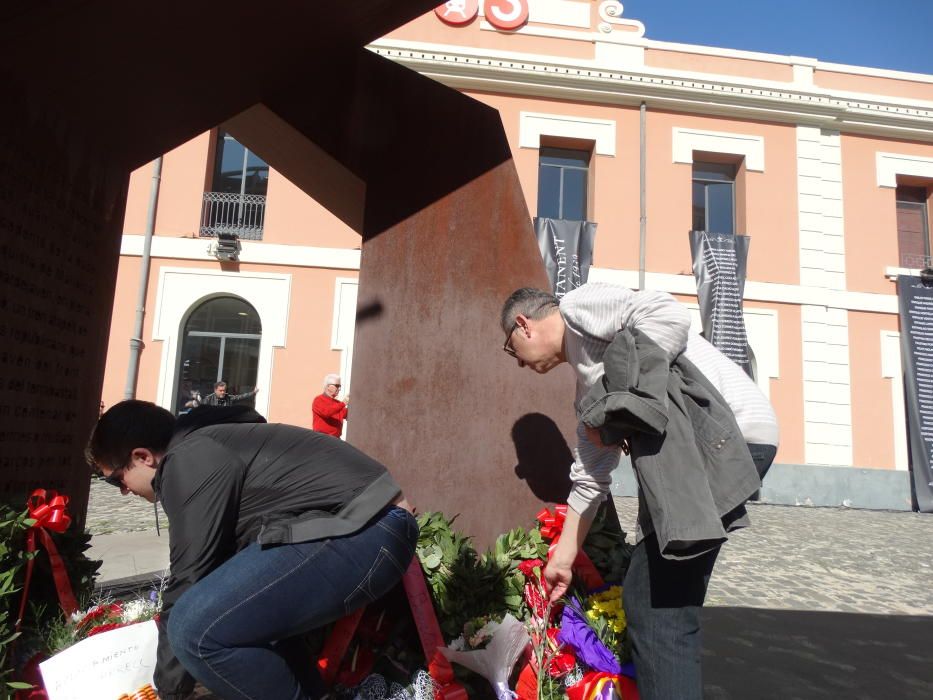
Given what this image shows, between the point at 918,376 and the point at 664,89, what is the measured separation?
7185mm

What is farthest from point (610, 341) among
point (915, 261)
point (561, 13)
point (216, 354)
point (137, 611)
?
point (915, 261)

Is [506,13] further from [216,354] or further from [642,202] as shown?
[216,354]

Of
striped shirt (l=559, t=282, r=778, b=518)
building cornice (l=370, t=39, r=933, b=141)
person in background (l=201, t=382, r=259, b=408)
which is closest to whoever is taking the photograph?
striped shirt (l=559, t=282, r=778, b=518)

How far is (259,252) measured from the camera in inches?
454

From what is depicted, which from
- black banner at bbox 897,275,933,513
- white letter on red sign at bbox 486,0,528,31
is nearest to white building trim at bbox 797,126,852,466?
black banner at bbox 897,275,933,513

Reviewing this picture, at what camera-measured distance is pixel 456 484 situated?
2811 millimetres

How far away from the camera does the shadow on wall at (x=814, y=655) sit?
2881mm

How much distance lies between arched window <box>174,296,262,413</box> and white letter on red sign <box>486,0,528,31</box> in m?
7.30

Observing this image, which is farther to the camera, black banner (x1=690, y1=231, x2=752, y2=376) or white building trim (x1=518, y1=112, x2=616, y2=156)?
white building trim (x1=518, y1=112, x2=616, y2=156)

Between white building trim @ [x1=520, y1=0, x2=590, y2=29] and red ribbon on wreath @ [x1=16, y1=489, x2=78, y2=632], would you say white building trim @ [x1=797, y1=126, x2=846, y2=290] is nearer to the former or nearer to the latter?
white building trim @ [x1=520, y1=0, x2=590, y2=29]

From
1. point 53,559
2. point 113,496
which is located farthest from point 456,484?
point 113,496

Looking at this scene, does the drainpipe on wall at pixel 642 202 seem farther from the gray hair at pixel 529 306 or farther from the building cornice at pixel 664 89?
the gray hair at pixel 529 306

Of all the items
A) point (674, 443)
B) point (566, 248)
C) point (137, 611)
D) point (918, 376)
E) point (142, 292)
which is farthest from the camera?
point (918, 376)

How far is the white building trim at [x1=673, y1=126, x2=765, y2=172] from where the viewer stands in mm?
12461
